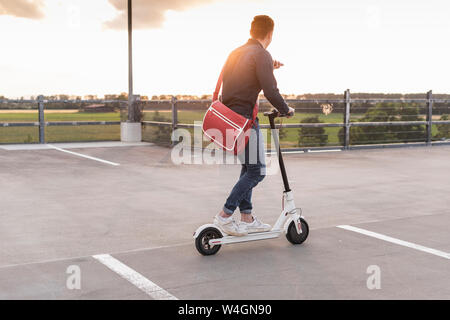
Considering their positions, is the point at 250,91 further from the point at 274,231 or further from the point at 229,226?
the point at 274,231

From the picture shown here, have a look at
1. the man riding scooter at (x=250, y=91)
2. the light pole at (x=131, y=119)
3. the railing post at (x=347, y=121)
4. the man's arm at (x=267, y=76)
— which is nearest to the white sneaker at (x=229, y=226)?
the man riding scooter at (x=250, y=91)

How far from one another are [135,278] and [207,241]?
0.88 meters

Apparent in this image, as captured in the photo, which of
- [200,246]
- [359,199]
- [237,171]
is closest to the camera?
[200,246]

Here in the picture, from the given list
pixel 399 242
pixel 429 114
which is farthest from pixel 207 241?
pixel 429 114

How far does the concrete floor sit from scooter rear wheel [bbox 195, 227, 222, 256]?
Answer: 0.33ft

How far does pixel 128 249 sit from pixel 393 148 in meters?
12.5

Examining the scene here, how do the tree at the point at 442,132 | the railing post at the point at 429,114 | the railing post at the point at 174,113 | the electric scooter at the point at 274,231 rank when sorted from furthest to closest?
the tree at the point at 442,132 → the railing post at the point at 429,114 → the railing post at the point at 174,113 → the electric scooter at the point at 274,231

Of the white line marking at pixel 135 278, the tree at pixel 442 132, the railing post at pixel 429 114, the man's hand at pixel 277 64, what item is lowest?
the white line marking at pixel 135 278

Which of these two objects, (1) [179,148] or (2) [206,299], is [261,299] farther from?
(1) [179,148]

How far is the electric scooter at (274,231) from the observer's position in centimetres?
499

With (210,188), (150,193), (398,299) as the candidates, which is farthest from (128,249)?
(210,188)

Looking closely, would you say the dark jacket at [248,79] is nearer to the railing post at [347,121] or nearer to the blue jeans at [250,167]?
the blue jeans at [250,167]

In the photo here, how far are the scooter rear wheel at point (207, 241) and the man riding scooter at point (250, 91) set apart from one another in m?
0.08

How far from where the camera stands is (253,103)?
5.05 meters
